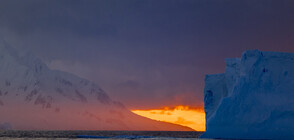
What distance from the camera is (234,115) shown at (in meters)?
25.9

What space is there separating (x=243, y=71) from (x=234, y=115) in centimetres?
416

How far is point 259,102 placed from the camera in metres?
25.4

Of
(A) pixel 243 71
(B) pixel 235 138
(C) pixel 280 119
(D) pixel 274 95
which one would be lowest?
(B) pixel 235 138

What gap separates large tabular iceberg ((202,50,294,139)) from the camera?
2455 cm

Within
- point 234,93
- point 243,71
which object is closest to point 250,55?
point 243,71

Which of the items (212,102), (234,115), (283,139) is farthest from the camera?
(212,102)

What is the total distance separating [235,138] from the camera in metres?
25.2

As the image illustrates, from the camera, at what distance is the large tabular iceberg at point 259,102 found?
2455 centimetres

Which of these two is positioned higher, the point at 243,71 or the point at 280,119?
the point at 243,71

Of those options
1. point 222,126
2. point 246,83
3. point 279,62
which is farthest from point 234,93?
point 279,62

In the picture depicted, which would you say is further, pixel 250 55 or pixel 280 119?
pixel 250 55

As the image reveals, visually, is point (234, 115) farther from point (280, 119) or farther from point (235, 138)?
point (280, 119)

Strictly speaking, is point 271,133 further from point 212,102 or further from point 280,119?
point 212,102

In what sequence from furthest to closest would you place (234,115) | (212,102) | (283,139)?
(212,102) → (234,115) → (283,139)
